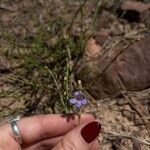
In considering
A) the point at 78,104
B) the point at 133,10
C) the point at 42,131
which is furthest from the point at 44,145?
the point at 133,10

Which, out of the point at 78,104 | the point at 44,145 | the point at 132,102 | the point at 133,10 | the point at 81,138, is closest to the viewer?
the point at 81,138

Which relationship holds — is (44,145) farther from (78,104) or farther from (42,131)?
(78,104)

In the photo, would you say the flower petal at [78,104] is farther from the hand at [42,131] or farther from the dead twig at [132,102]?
the dead twig at [132,102]

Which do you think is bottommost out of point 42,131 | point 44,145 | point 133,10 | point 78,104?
point 44,145

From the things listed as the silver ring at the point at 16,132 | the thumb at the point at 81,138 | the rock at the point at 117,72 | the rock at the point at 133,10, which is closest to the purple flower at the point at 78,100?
the thumb at the point at 81,138

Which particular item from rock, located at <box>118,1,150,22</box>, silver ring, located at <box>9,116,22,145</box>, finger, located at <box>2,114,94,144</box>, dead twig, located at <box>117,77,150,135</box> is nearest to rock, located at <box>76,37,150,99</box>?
dead twig, located at <box>117,77,150,135</box>

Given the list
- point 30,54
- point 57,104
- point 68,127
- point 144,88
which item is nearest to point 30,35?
point 30,54

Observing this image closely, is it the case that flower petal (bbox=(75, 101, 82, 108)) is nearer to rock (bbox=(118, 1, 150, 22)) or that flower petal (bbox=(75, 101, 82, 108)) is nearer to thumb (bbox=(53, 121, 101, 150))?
thumb (bbox=(53, 121, 101, 150))
